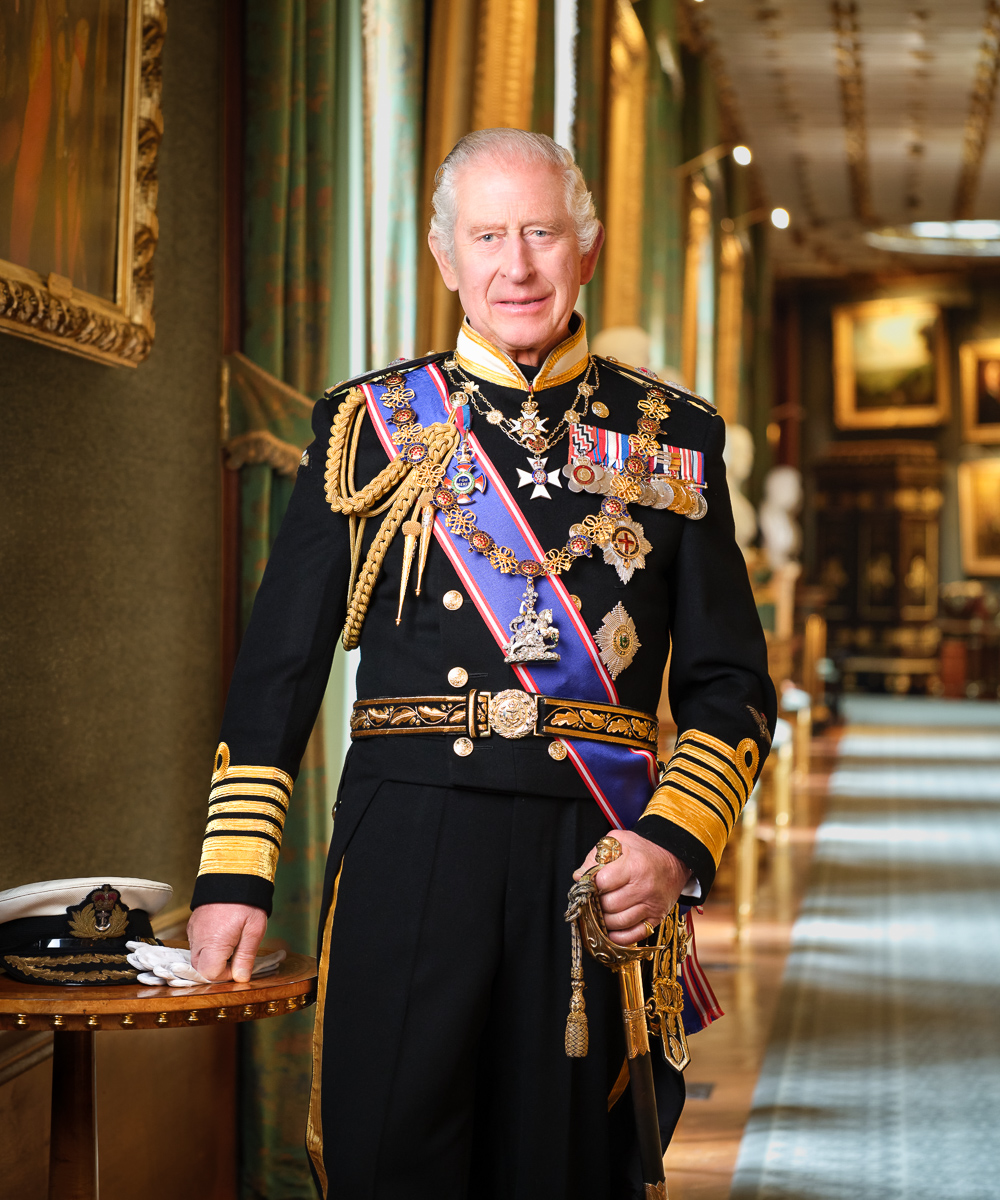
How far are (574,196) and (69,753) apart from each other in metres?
1.52

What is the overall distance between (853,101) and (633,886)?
12.9 m

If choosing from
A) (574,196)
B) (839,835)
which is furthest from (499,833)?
(839,835)

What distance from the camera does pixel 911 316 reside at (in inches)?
824

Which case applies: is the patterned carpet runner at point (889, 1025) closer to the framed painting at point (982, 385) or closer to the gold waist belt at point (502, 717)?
the gold waist belt at point (502, 717)

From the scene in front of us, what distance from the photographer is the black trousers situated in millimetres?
1724

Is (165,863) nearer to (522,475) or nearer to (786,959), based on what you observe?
(522,475)

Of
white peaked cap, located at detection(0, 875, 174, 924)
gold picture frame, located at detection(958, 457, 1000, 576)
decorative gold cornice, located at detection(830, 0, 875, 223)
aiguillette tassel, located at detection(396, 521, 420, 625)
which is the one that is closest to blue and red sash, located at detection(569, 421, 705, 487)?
aiguillette tassel, located at detection(396, 521, 420, 625)

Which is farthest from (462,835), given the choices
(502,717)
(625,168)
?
(625,168)

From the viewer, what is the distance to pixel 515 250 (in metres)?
1.87

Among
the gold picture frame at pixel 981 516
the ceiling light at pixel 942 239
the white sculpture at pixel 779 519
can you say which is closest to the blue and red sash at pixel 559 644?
the white sculpture at pixel 779 519

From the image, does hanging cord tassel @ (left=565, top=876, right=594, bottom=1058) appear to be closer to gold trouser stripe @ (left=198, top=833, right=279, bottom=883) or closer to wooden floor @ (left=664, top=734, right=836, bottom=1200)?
gold trouser stripe @ (left=198, top=833, right=279, bottom=883)

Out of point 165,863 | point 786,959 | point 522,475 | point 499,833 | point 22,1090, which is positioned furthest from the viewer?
point 786,959

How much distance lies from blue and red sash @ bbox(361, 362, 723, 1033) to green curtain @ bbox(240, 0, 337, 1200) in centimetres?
164

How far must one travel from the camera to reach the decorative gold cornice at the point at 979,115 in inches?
440
